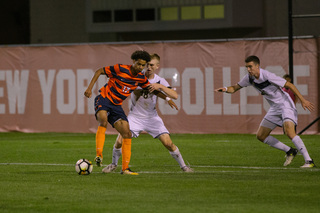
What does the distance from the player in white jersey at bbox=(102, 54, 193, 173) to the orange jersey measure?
450 mm

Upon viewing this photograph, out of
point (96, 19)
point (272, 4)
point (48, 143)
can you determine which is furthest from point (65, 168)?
point (96, 19)

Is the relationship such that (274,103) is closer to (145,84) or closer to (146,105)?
(146,105)

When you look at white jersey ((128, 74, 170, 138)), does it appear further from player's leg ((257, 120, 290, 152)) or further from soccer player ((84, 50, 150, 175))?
player's leg ((257, 120, 290, 152))

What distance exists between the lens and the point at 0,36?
2046 inches

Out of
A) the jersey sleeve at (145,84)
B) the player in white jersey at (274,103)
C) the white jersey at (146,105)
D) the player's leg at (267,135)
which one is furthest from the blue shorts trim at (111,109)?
the player's leg at (267,135)

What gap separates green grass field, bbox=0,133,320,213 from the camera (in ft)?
26.6

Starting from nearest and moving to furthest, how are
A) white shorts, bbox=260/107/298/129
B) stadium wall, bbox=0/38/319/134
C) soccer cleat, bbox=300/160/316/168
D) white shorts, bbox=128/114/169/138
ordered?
white shorts, bbox=128/114/169/138, soccer cleat, bbox=300/160/316/168, white shorts, bbox=260/107/298/129, stadium wall, bbox=0/38/319/134

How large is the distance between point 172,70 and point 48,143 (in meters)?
5.12

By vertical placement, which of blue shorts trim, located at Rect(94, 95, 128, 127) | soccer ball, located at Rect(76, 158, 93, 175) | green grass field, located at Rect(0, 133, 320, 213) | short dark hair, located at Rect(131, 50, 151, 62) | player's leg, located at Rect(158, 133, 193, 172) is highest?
short dark hair, located at Rect(131, 50, 151, 62)

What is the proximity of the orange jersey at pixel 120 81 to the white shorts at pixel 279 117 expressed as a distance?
2941 millimetres

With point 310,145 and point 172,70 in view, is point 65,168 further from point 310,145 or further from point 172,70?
point 172,70

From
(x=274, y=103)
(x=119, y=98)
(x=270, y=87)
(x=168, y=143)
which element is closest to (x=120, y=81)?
(x=119, y=98)

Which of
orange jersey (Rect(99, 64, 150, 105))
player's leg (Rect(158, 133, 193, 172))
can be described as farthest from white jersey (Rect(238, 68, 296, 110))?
orange jersey (Rect(99, 64, 150, 105))

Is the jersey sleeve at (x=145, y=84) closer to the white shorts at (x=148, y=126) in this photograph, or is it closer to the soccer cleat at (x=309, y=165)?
the white shorts at (x=148, y=126)
